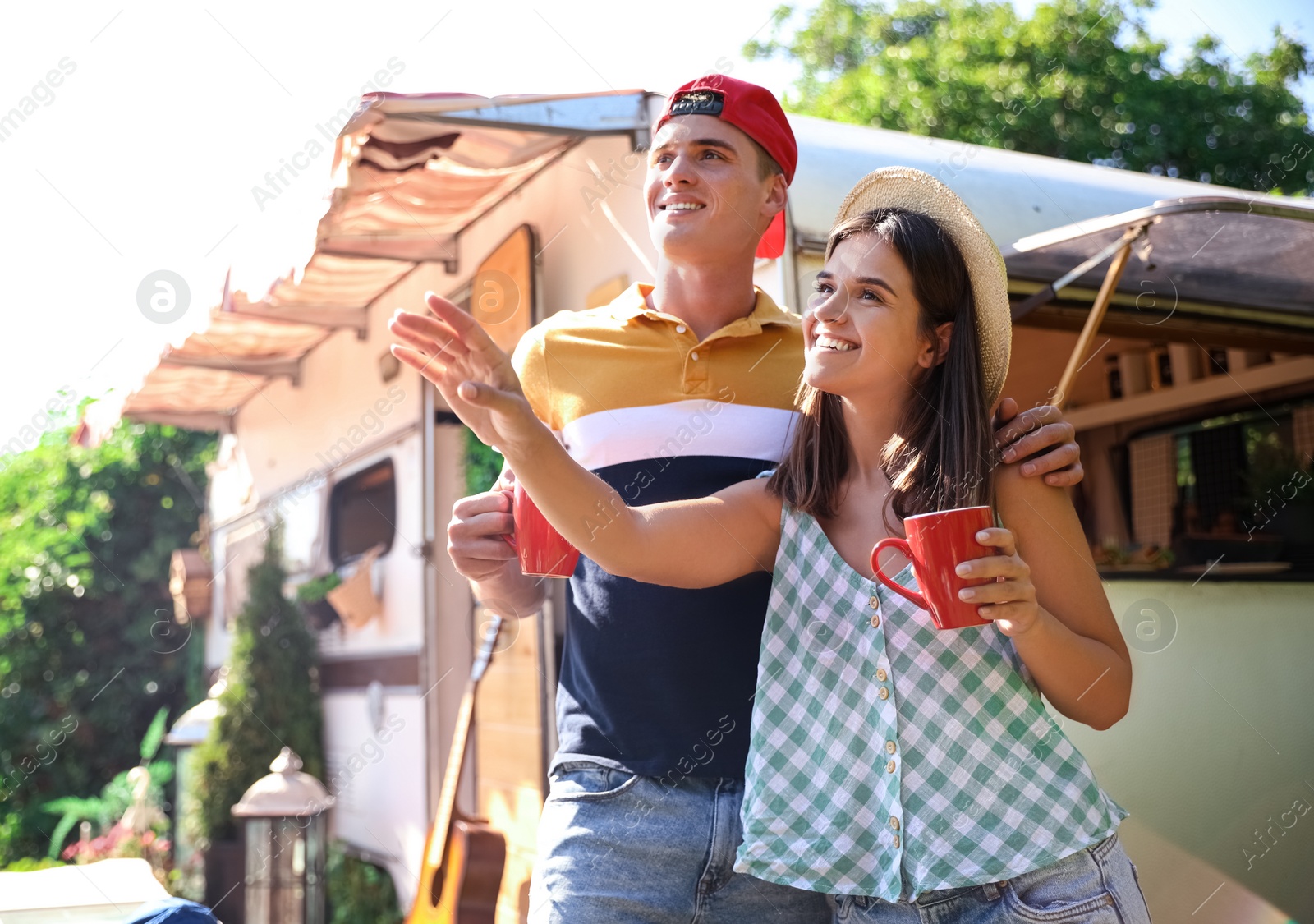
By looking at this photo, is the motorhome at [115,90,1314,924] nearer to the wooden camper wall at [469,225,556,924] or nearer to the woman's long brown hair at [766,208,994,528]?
the wooden camper wall at [469,225,556,924]

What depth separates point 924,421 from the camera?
1.76m

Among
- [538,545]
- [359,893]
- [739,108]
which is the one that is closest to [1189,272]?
[739,108]

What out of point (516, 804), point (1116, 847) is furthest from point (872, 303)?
point (516, 804)

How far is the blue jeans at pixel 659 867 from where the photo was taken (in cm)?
178

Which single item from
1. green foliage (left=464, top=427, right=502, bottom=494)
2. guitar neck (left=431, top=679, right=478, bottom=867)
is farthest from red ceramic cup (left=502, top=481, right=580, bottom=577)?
green foliage (left=464, top=427, right=502, bottom=494)

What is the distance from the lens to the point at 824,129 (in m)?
3.97

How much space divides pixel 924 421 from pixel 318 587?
21.3ft

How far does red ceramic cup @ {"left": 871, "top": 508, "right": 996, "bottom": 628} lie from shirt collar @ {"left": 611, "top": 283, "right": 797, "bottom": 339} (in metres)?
0.82

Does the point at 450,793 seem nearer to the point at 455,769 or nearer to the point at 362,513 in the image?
the point at 455,769

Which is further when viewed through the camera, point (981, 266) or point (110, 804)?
point (110, 804)

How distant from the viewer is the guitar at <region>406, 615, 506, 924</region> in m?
4.28

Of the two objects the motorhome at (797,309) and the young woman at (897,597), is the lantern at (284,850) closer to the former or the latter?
the motorhome at (797,309)

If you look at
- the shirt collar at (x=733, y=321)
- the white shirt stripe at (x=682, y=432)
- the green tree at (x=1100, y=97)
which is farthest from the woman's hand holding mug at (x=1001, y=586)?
the green tree at (x=1100, y=97)

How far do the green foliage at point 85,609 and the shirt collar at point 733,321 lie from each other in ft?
35.9
